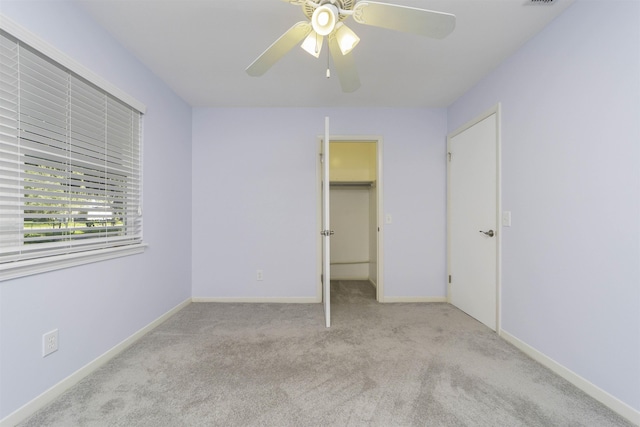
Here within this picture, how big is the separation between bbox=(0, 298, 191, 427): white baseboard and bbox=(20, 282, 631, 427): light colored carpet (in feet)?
0.15

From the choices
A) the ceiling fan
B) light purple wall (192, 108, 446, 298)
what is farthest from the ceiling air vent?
light purple wall (192, 108, 446, 298)

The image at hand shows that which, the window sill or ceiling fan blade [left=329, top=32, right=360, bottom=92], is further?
ceiling fan blade [left=329, top=32, right=360, bottom=92]

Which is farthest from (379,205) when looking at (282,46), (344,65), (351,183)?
(282,46)

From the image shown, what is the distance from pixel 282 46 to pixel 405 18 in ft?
2.09

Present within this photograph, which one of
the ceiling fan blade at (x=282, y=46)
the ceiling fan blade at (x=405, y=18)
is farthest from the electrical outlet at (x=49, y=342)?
the ceiling fan blade at (x=405, y=18)

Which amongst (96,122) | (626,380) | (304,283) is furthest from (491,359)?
(96,122)

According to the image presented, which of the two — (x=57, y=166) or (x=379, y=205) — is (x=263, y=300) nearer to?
(x=379, y=205)

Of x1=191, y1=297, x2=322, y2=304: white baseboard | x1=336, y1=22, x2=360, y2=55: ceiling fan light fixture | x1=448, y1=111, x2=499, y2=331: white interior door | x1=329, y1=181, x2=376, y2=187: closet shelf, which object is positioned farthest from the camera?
x1=329, y1=181, x2=376, y2=187: closet shelf

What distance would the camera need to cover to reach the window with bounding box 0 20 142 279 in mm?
1309

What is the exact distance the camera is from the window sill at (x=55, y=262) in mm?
1283

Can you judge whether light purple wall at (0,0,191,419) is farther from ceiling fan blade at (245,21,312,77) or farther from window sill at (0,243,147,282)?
ceiling fan blade at (245,21,312,77)

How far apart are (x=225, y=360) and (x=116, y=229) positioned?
1.36 metres

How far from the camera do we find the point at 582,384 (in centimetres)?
156

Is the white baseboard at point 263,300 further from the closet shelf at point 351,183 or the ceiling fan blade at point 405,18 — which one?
the ceiling fan blade at point 405,18
